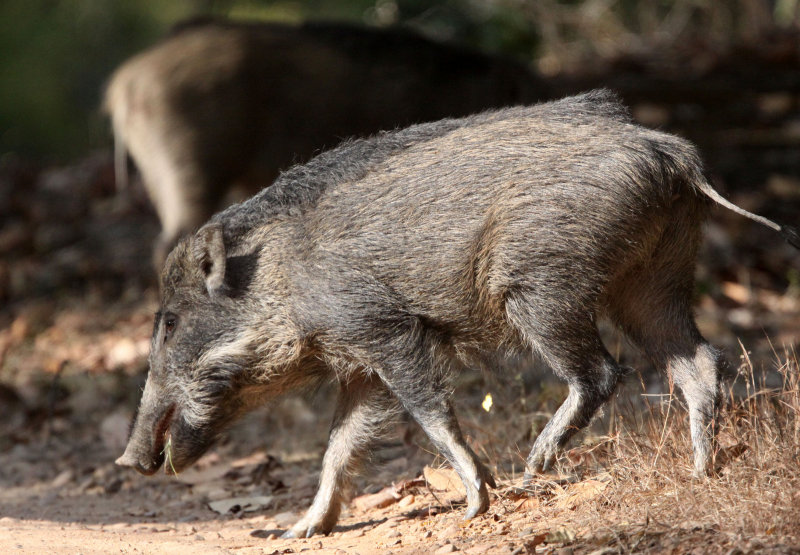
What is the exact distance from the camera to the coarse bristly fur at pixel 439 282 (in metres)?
3.87

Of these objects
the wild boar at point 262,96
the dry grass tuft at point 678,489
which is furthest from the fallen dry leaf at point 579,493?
the wild boar at point 262,96

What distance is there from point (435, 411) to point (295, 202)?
107 centimetres

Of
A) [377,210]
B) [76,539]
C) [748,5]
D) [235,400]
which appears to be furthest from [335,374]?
[748,5]

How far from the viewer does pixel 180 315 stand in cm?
431

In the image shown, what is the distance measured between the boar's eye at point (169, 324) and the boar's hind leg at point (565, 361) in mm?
1420

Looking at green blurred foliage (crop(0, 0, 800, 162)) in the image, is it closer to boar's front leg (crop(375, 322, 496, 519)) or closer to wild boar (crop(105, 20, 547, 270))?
wild boar (crop(105, 20, 547, 270))

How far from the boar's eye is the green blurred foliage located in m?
7.21

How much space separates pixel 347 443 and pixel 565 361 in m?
1.02

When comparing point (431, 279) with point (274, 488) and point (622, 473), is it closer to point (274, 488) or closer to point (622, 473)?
point (622, 473)

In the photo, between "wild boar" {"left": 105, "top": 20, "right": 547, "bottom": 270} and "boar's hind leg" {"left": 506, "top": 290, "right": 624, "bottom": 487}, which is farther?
"wild boar" {"left": 105, "top": 20, "right": 547, "bottom": 270}

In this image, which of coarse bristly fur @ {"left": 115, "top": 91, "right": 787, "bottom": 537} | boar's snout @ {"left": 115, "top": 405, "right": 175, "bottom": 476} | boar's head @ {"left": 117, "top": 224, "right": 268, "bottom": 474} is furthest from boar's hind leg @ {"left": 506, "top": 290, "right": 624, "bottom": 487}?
boar's snout @ {"left": 115, "top": 405, "right": 175, "bottom": 476}

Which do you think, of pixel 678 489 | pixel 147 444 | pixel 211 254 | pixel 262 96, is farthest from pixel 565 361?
pixel 262 96

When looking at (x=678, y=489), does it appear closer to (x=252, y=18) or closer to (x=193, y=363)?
(x=193, y=363)

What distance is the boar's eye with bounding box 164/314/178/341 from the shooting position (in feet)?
14.2
